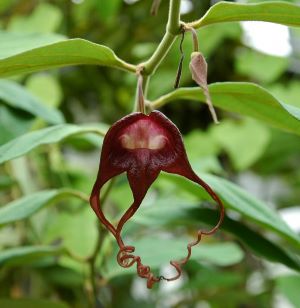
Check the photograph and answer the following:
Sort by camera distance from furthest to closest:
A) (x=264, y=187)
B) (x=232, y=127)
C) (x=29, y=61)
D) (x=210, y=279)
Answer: (x=264, y=187), (x=232, y=127), (x=210, y=279), (x=29, y=61)

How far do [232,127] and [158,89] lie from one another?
0.53ft

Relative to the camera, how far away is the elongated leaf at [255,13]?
455 millimetres

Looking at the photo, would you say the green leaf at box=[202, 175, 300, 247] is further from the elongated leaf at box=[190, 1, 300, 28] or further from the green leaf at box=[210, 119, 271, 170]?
the green leaf at box=[210, 119, 271, 170]

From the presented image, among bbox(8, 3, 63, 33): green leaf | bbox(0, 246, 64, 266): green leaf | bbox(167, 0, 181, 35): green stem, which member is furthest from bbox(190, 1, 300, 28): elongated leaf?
bbox(8, 3, 63, 33): green leaf

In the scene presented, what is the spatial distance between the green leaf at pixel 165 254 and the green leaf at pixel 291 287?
0.21ft

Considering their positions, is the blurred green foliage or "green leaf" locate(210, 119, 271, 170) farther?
"green leaf" locate(210, 119, 271, 170)

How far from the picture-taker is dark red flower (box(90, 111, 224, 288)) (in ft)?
1.29

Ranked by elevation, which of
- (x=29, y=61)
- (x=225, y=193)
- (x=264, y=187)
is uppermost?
(x=29, y=61)

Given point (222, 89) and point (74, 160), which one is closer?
point (222, 89)

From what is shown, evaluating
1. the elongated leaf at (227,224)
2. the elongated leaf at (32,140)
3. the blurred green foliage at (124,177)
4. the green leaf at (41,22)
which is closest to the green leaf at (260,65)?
the blurred green foliage at (124,177)

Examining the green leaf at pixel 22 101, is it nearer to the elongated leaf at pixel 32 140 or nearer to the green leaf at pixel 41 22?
the elongated leaf at pixel 32 140

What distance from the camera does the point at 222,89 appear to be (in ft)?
1.72

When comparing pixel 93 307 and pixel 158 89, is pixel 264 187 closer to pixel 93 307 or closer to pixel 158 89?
pixel 158 89

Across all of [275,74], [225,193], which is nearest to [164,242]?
[225,193]
